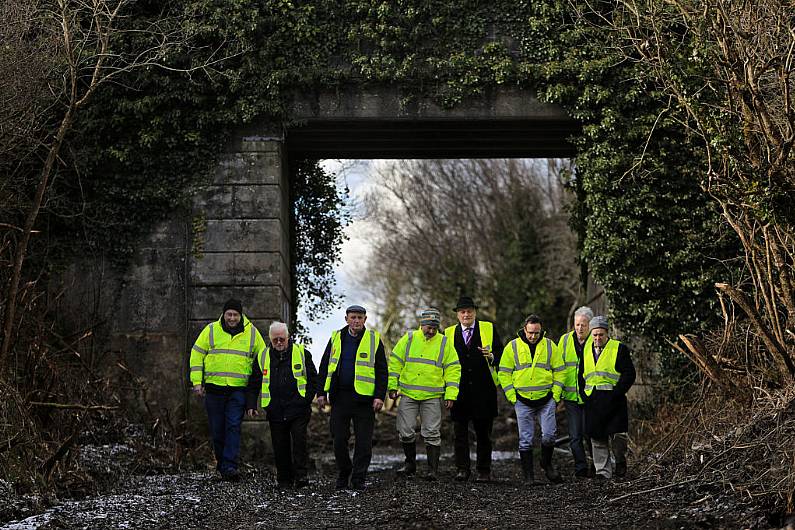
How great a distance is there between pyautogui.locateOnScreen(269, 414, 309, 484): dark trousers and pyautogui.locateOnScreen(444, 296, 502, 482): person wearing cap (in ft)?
6.02

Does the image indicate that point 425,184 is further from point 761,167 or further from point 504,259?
point 761,167

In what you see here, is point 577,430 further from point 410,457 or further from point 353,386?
point 353,386

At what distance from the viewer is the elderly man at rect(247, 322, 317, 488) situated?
41.9 ft

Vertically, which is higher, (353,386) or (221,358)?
(221,358)

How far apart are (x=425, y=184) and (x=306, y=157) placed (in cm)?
2032

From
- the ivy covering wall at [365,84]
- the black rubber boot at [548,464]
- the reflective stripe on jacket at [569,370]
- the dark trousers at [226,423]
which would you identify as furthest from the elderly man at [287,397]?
the ivy covering wall at [365,84]

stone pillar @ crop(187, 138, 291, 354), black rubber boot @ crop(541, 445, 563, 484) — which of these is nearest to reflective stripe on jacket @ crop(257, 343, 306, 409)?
black rubber boot @ crop(541, 445, 563, 484)

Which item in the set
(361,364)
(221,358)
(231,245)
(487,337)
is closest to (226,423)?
(221,358)

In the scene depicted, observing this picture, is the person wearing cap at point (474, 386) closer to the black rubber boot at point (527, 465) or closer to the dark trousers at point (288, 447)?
the black rubber boot at point (527, 465)

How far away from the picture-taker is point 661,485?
1058 centimetres

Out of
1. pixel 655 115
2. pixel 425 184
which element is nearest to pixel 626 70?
pixel 655 115

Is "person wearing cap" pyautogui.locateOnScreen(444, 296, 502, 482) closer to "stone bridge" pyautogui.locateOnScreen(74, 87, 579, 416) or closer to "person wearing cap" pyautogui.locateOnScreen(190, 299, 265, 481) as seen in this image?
"person wearing cap" pyautogui.locateOnScreen(190, 299, 265, 481)

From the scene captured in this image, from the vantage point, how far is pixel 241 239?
16406 mm

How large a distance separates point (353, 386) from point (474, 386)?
1.73m
